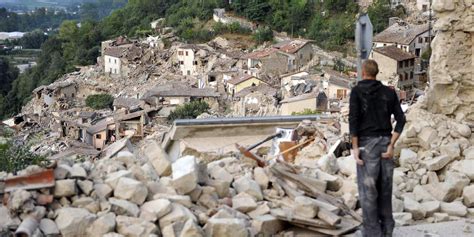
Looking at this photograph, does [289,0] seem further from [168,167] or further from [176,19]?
[168,167]

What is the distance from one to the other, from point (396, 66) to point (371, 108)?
2746cm

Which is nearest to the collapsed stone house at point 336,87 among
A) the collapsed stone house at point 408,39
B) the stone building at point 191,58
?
the collapsed stone house at point 408,39

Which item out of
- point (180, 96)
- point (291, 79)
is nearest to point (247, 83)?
point (291, 79)

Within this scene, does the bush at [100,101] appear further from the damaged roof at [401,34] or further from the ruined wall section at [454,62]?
the ruined wall section at [454,62]

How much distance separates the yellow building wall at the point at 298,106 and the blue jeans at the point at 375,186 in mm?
18768

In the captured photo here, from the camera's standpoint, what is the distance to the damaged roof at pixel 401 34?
36719 millimetres

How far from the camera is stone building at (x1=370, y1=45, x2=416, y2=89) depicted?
31.0 meters

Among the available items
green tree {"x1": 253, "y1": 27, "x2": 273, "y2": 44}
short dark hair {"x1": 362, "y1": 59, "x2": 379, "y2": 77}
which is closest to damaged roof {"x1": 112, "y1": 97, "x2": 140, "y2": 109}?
green tree {"x1": 253, "y1": 27, "x2": 273, "y2": 44}

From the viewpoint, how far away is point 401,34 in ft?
124

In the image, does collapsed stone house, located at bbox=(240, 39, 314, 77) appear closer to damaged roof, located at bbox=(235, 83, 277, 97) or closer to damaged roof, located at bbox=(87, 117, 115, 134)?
damaged roof, located at bbox=(235, 83, 277, 97)

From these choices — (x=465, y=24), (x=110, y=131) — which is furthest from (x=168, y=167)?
(x=110, y=131)

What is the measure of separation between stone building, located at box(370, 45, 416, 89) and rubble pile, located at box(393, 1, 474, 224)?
2344cm

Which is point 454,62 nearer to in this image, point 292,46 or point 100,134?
point 100,134

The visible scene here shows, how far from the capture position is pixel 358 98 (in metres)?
4.67
